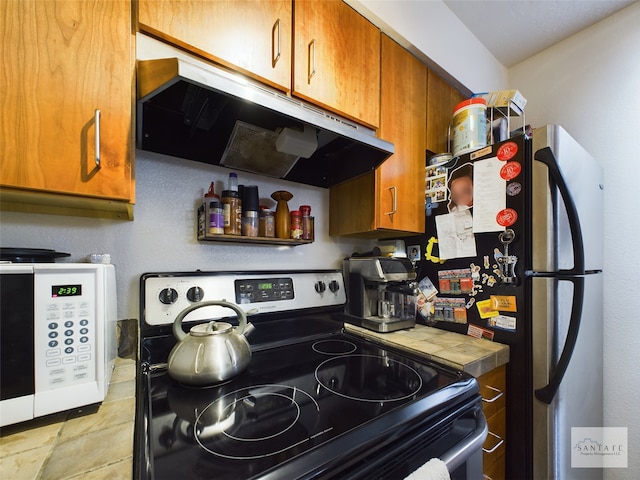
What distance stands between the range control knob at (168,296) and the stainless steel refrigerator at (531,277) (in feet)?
3.58

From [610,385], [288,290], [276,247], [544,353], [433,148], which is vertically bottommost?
[610,385]

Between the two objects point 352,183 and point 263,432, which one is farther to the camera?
point 352,183

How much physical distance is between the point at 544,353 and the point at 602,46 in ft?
5.91

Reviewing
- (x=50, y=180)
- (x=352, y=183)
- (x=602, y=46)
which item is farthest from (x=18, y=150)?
(x=602, y=46)

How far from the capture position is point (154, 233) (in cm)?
95

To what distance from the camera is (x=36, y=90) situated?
1.76ft

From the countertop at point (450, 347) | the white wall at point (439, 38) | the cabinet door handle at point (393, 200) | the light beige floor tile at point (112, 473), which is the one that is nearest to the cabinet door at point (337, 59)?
the white wall at point (439, 38)

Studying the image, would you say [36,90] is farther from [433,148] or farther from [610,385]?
[610,385]

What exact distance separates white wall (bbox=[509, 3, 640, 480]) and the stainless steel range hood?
1.36 m

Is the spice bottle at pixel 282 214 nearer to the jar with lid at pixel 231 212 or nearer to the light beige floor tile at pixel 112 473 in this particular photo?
the jar with lid at pixel 231 212

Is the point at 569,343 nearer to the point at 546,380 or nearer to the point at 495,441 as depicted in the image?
the point at 546,380

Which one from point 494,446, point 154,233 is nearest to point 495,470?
point 494,446

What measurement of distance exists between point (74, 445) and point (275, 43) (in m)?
1.07

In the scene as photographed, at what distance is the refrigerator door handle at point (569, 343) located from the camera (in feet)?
2.89
